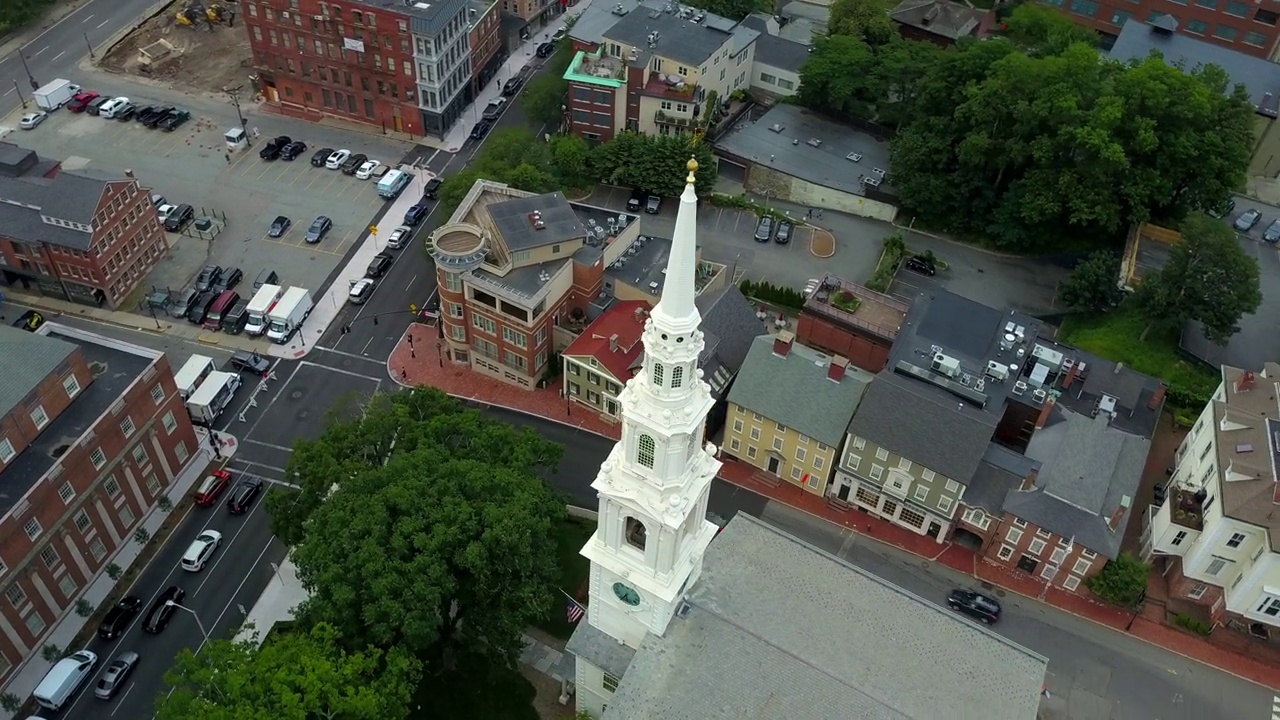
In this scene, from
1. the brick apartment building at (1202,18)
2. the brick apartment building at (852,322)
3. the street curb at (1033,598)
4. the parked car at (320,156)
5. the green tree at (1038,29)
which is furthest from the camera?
the brick apartment building at (1202,18)

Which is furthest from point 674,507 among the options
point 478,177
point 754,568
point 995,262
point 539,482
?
point 995,262

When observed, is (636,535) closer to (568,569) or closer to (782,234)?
(568,569)

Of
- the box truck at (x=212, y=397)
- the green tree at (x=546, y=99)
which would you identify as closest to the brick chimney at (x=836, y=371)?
the box truck at (x=212, y=397)

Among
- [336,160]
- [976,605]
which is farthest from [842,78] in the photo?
[976,605]

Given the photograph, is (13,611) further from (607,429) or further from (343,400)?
(607,429)

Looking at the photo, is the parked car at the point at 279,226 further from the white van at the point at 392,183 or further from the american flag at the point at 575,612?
the american flag at the point at 575,612

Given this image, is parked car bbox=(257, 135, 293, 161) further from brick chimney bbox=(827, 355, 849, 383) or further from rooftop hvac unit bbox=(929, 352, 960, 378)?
rooftop hvac unit bbox=(929, 352, 960, 378)
